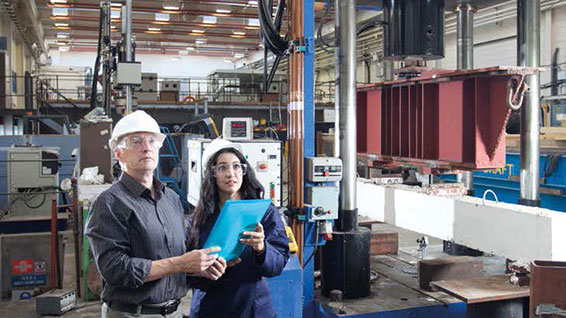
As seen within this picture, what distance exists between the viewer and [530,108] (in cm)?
582

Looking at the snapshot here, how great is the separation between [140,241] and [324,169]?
294 cm

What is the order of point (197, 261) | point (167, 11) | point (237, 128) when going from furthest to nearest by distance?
point (167, 11), point (237, 128), point (197, 261)

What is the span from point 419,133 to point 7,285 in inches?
190

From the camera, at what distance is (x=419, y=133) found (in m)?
4.66

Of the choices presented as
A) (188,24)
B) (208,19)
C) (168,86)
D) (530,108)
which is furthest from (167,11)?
(530,108)

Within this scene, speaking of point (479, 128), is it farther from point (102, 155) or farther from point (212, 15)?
point (212, 15)

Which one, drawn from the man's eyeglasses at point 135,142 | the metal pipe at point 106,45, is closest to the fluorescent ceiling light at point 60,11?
the metal pipe at point 106,45

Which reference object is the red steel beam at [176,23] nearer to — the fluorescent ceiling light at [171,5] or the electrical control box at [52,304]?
the fluorescent ceiling light at [171,5]

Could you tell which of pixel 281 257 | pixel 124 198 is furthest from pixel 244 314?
pixel 124 198

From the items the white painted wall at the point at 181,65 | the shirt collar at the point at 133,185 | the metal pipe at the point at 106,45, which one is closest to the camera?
the shirt collar at the point at 133,185

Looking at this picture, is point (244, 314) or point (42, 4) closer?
point (244, 314)

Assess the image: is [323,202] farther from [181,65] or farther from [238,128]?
[181,65]

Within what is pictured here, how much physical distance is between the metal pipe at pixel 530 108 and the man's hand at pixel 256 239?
446 centimetres

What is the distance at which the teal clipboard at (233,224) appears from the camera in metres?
2.09
